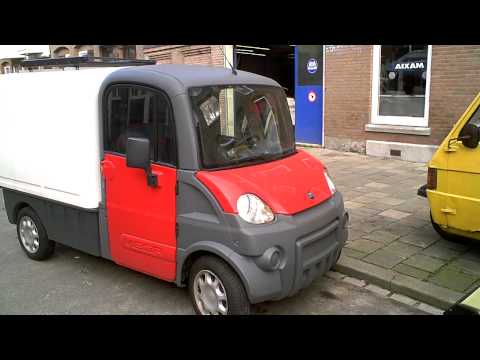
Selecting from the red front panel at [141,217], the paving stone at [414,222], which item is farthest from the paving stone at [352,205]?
the red front panel at [141,217]

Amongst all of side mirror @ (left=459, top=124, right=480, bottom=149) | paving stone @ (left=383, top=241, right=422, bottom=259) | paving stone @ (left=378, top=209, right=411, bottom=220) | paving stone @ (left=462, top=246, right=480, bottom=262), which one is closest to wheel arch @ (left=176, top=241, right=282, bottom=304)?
paving stone @ (left=383, top=241, right=422, bottom=259)

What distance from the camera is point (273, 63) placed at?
1445cm

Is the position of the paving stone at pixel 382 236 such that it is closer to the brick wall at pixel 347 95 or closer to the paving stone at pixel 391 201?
the paving stone at pixel 391 201

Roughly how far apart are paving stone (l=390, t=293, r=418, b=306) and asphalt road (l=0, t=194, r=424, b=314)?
0.08 metres

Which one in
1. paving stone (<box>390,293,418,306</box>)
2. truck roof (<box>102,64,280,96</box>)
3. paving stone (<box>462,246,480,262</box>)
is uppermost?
truck roof (<box>102,64,280,96</box>)

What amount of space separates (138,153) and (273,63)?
11.5 meters

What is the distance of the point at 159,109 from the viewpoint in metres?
3.75

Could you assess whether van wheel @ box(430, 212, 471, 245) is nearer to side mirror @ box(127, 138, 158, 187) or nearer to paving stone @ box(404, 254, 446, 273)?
paving stone @ box(404, 254, 446, 273)

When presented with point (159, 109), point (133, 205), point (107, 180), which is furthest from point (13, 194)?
point (159, 109)

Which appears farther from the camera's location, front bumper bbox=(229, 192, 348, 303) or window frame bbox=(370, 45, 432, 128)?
window frame bbox=(370, 45, 432, 128)

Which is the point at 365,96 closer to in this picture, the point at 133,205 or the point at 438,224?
the point at 438,224

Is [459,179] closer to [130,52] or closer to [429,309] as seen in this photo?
[429,309]

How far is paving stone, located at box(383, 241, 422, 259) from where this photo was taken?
4828mm

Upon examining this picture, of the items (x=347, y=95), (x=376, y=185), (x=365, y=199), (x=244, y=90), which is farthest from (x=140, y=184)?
(x=347, y=95)
